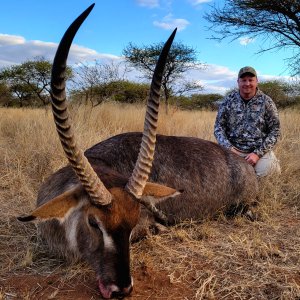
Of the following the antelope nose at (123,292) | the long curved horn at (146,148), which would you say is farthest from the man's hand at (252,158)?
the antelope nose at (123,292)

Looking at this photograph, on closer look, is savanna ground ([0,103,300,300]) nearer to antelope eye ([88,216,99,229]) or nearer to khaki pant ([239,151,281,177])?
khaki pant ([239,151,281,177])

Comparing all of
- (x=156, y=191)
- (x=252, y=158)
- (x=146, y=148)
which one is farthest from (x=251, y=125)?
(x=146, y=148)

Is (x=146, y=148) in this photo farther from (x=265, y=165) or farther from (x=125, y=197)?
(x=265, y=165)

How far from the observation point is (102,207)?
9.84 ft

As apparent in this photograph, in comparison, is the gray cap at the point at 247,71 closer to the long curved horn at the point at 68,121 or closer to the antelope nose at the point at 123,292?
the long curved horn at the point at 68,121

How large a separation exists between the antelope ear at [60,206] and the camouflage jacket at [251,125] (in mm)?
3529

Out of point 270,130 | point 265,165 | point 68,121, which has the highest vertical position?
point 68,121

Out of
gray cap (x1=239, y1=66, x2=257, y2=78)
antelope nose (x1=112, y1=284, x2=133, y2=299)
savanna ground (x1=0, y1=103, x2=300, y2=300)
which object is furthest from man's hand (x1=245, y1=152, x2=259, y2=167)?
antelope nose (x1=112, y1=284, x2=133, y2=299)

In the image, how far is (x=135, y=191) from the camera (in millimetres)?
3174

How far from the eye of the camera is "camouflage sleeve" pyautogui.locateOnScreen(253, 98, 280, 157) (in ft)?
20.2

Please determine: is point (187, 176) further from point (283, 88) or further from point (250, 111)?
point (283, 88)

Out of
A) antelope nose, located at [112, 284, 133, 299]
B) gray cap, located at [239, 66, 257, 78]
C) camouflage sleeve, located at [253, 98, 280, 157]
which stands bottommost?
antelope nose, located at [112, 284, 133, 299]

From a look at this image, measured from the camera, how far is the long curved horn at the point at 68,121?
93.7 inches

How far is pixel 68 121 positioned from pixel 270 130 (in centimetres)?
423
